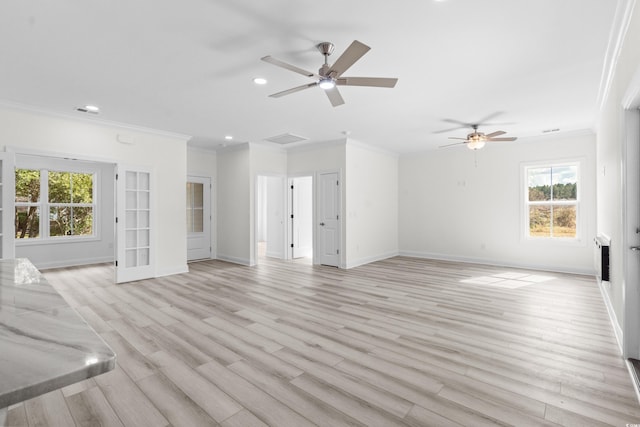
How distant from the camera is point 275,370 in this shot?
2436mm

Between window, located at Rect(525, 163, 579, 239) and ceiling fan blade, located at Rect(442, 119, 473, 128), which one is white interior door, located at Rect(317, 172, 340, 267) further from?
window, located at Rect(525, 163, 579, 239)

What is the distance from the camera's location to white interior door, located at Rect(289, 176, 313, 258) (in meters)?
7.77

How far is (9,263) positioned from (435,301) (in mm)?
4152

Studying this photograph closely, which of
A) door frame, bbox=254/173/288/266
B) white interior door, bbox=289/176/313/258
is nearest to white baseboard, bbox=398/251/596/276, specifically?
white interior door, bbox=289/176/313/258

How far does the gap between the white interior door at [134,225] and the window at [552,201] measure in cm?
730

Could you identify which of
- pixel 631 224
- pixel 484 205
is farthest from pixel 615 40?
pixel 484 205

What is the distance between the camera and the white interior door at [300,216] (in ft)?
25.5

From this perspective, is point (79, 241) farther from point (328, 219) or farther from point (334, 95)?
point (334, 95)

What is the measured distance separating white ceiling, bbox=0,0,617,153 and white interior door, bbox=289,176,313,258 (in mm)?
2933

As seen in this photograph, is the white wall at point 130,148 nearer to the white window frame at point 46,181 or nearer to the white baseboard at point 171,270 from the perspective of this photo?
the white baseboard at point 171,270

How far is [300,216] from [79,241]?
16.5 ft

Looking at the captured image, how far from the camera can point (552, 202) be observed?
620 cm

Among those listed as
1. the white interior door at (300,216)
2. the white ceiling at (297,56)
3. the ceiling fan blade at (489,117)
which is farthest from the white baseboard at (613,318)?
the white interior door at (300,216)

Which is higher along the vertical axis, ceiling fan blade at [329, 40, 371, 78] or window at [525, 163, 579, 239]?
ceiling fan blade at [329, 40, 371, 78]
